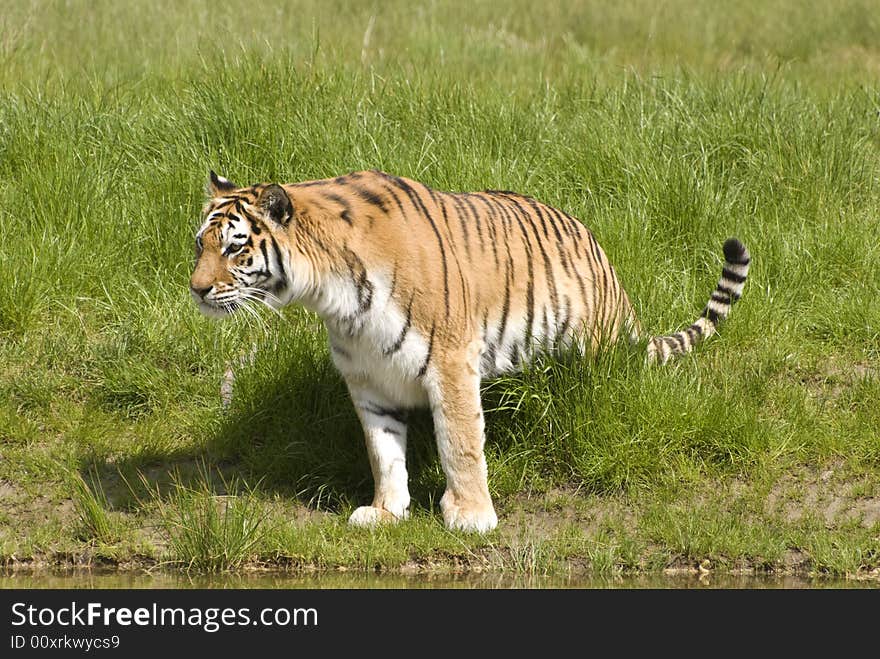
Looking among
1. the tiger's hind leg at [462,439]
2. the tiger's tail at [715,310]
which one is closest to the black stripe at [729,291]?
Answer: the tiger's tail at [715,310]

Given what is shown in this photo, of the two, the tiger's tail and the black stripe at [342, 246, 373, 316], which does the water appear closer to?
the black stripe at [342, 246, 373, 316]

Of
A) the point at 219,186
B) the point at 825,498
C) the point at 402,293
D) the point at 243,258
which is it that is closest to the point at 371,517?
the point at 402,293

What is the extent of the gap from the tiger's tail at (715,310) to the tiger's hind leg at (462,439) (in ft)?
3.65

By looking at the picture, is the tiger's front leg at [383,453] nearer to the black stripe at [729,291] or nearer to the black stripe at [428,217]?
the black stripe at [428,217]

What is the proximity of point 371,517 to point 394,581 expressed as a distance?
506mm

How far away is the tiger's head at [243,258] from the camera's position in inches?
197

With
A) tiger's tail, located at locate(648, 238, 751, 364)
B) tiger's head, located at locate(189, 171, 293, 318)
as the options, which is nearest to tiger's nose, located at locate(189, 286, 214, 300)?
tiger's head, located at locate(189, 171, 293, 318)

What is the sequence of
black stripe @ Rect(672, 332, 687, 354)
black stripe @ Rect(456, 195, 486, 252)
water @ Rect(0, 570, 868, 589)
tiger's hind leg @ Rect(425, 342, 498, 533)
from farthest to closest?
black stripe @ Rect(672, 332, 687, 354) → black stripe @ Rect(456, 195, 486, 252) → tiger's hind leg @ Rect(425, 342, 498, 533) → water @ Rect(0, 570, 868, 589)

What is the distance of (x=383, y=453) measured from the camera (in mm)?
5430

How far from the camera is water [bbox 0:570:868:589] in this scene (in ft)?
15.9

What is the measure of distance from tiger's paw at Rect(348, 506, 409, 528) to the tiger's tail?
1448 millimetres

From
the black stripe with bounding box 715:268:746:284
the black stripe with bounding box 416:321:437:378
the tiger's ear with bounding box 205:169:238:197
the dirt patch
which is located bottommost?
the dirt patch

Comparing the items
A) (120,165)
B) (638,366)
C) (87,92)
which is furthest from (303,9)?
(638,366)

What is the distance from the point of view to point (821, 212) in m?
7.47
